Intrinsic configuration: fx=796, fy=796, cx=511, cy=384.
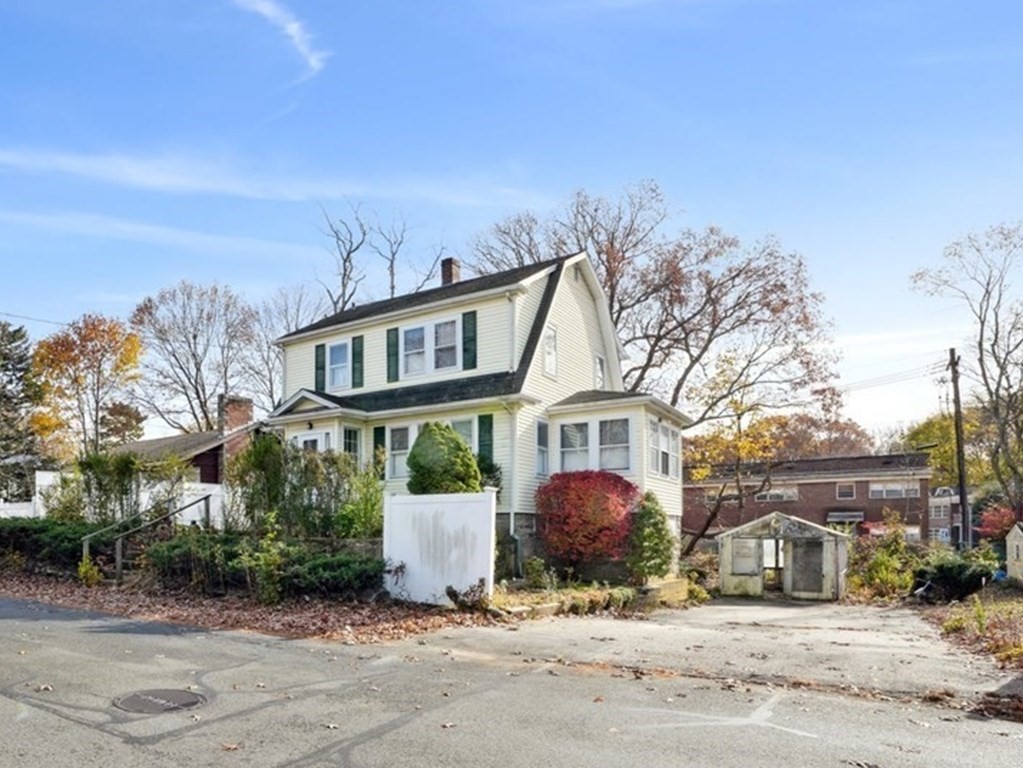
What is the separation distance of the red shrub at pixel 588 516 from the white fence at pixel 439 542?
6.18 meters

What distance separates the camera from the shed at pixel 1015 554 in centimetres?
2381

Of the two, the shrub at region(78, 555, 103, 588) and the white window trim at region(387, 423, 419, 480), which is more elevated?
the white window trim at region(387, 423, 419, 480)

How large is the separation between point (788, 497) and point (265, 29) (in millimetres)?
41425

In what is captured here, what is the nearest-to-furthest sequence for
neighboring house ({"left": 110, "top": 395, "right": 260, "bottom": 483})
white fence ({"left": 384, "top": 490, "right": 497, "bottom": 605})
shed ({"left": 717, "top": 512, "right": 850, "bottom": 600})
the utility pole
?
white fence ({"left": 384, "top": 490, "right": 497, "bottom": 605}) < shed ({"left": 717, "top": 512, "right": 850, "bottom": 600}) < the utility pole < neighboring house ({"left": 110, "top": 395, "right": 260, "bottom": 483})

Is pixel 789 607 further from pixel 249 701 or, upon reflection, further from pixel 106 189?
pixel 106 189

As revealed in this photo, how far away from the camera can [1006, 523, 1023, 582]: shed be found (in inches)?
938

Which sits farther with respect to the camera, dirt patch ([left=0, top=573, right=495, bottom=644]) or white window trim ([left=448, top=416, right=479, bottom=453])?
white window trim ([left=448, top=416, right=479, bottom=453])

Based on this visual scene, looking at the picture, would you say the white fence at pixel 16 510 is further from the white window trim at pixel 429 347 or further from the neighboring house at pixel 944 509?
the neighboring house at pixel 944 509

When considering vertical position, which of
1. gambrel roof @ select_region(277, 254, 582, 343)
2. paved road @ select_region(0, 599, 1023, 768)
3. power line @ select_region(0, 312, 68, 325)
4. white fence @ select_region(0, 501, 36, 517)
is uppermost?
power line @ select_region(0, 312, 68, 325)

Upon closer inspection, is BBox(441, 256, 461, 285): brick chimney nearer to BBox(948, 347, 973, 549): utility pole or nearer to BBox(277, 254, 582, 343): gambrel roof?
BBox(277, 254, 582, 343): gambrel roof

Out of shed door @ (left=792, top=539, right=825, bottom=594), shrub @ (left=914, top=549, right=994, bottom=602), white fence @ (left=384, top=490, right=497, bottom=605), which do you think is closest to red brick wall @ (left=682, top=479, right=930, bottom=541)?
shed door @ (left=792, top=539, right=825, bottom=594)

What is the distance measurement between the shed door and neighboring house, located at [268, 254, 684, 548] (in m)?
4.06

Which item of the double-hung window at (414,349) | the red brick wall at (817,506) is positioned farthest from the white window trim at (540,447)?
the red brick wall at (817,506)

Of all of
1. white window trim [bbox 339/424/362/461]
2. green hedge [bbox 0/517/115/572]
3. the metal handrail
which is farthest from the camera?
white window trim [bbox 339/424/362/461]
